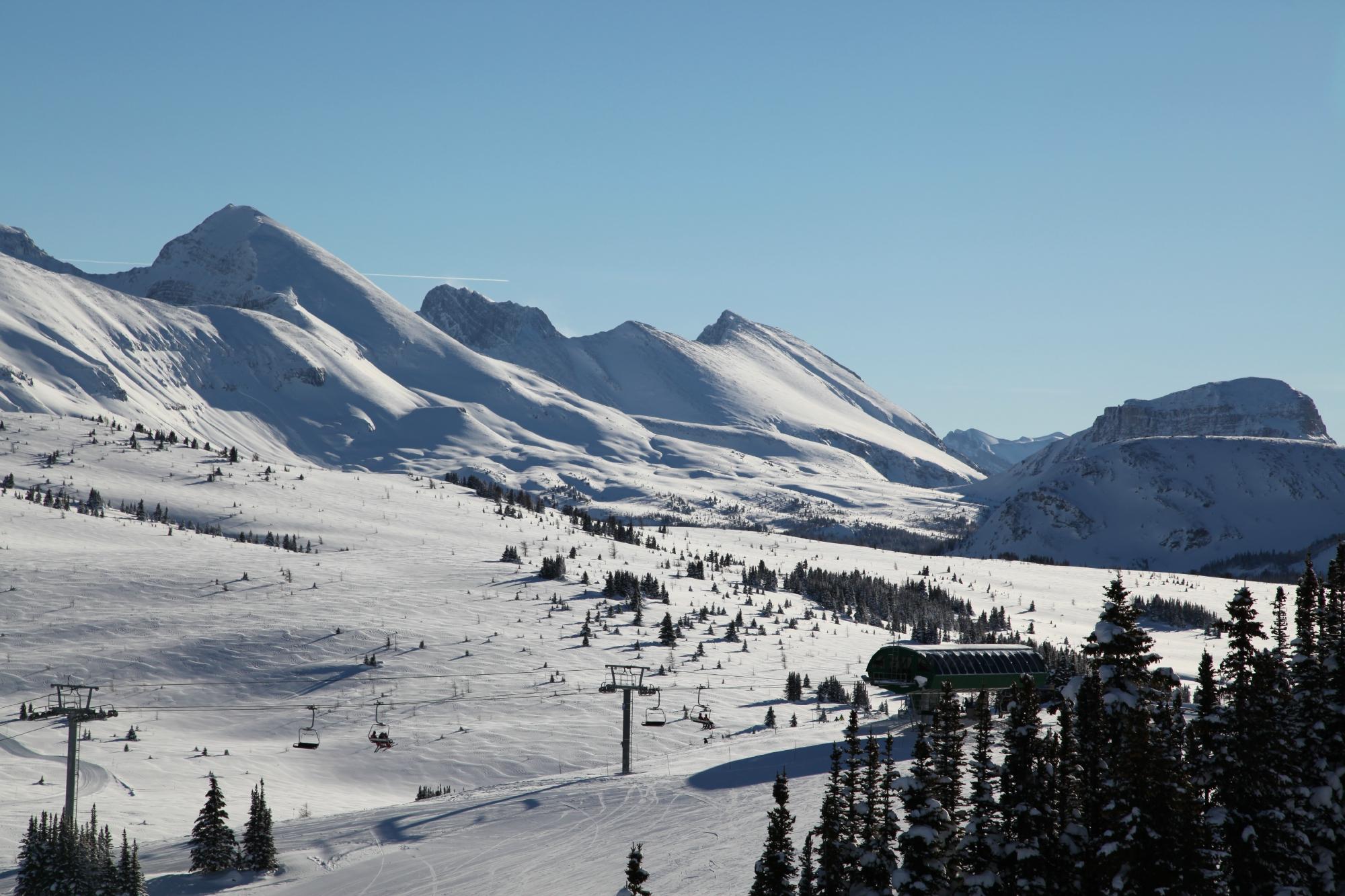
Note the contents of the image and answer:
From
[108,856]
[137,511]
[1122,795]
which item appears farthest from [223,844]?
[137,511]

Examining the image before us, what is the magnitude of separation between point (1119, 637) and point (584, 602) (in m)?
105

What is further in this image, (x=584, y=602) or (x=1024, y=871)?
(x=584, y=602)

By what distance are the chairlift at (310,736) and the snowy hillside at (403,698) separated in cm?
98

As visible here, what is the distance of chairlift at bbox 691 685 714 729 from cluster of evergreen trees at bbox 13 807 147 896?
144 feet

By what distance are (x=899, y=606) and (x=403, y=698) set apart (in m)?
89.4

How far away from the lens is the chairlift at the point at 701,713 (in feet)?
289

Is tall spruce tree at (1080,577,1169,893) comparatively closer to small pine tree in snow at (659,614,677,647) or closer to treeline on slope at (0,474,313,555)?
small pine tree in snow at (659,614,677,647)

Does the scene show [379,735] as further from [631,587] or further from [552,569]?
[552,569]

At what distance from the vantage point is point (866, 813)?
3366cm

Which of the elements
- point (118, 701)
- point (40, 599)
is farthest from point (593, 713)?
point (40, 599)

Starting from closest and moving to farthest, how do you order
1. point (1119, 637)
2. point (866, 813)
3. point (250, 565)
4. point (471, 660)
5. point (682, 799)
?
point (1119, 637) < point (866, 813) < point (682, 799) < point (471, 660) < point (250, 565)

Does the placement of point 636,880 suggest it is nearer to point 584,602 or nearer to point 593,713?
point 593,713

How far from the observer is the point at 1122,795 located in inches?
1101

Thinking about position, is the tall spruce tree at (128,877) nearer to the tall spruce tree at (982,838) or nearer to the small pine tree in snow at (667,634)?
the tall spruce tree at (982,838)
